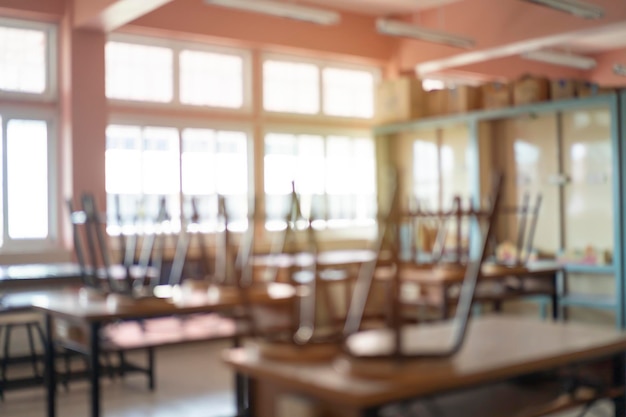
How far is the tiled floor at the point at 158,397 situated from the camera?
4691mm

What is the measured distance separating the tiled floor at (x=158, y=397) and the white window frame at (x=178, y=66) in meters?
2.54

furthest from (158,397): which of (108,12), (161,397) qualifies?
(108,12)

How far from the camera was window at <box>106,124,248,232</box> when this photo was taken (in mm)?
7188

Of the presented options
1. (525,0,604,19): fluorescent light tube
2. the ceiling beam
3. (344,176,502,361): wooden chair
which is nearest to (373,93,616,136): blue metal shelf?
(525,0,604,19): fluorescent light tube

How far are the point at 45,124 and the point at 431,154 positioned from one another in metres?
3.87

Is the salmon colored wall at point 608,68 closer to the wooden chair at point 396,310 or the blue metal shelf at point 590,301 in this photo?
the blue metal shelf at point 590,301

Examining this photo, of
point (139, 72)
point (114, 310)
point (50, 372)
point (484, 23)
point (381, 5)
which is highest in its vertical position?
point (381, 5)

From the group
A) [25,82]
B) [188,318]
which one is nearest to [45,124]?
[25,82]

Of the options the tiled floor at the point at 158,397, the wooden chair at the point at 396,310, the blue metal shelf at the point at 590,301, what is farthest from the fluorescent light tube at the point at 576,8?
the wooden chair at the point at 396,310

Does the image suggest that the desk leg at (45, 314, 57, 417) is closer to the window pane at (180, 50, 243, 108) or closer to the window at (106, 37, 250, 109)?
the window at (106, 37, 250, 109)

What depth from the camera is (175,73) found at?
7.53m

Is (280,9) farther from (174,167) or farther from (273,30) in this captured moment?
(174,167)

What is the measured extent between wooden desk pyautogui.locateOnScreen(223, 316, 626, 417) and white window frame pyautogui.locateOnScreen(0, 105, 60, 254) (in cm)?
505

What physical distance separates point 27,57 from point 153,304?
4096mm
